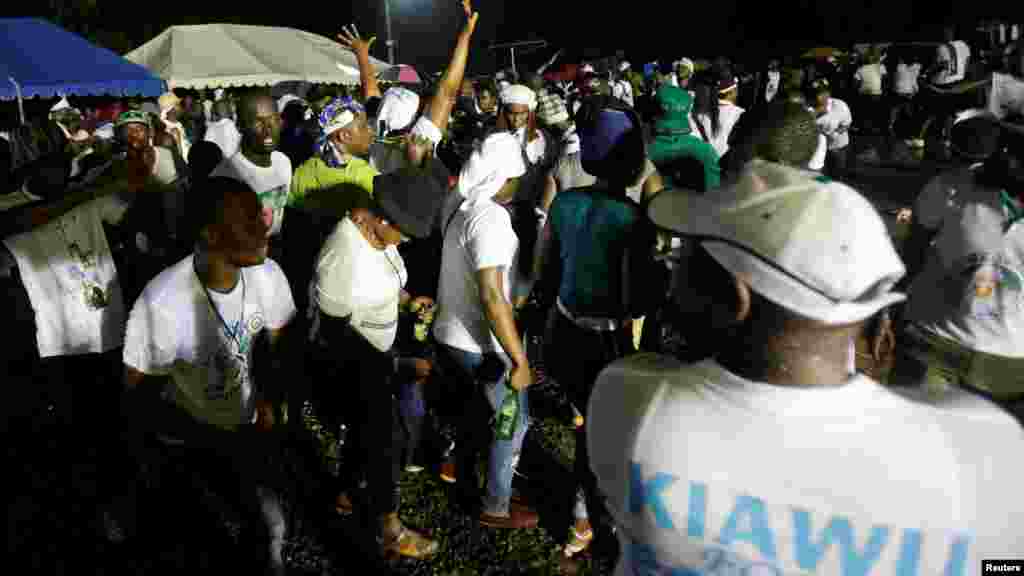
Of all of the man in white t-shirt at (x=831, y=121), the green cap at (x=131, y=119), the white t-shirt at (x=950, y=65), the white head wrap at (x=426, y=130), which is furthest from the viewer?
the white t-shirt at (x=950, y=65)

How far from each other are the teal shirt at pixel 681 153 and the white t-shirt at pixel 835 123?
4213mm

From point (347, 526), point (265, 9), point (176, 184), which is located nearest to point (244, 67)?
point (176, 184)

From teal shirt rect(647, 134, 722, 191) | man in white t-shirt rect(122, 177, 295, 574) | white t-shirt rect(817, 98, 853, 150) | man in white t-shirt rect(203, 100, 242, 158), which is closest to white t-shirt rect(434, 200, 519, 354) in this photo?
man in white t-shirt rect(122, 177, 295, 574)

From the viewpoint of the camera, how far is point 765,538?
1.33m

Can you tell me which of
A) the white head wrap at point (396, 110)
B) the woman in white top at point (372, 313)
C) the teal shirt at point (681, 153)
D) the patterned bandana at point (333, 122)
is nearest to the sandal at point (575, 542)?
the woman in white top at point (372, 313)

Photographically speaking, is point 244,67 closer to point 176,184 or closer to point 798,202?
point 176,184

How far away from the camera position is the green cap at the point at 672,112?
484 centimetres

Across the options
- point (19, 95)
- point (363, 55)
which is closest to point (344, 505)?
point (363, 55)

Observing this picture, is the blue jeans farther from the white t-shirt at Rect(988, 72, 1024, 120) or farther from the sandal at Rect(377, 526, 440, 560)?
the white t-shirt at Rect(988, 72, 1024, 120)

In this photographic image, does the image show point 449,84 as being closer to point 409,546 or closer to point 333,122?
point 333,122

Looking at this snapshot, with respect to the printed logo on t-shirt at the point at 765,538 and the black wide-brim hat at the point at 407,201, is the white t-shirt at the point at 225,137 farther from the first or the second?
the printed logo on t-shirt at the point at 765,538

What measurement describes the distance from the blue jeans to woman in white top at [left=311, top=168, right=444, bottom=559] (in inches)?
12.9

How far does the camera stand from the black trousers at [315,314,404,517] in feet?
11.0

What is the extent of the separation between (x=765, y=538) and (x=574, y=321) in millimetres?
2096
